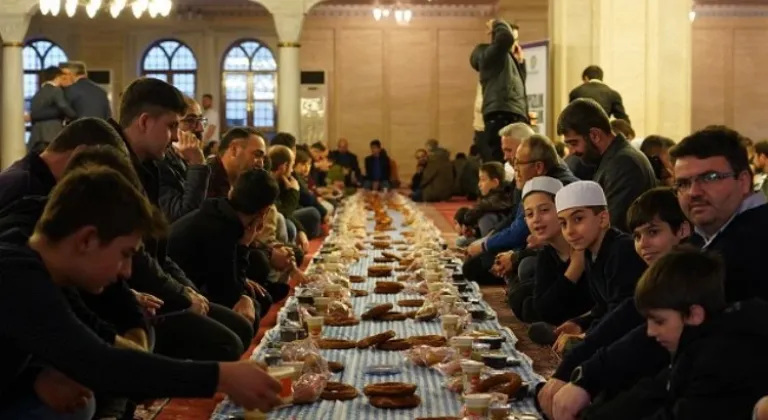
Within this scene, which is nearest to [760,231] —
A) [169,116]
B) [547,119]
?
[169,116]

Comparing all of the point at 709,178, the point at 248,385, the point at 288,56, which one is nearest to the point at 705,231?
the point at 709,178

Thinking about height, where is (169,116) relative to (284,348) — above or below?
above

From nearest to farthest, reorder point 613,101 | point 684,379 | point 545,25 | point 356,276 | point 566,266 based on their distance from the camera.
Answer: point 684,379, point 566,266, point 356,276, point 613,101, point 545,25

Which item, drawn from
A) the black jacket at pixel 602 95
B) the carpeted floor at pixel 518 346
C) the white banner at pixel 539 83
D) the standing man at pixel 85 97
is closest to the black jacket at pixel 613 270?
the carpeted floor at pixel 518 346

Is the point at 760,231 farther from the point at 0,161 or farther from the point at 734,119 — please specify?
the point at 734,119

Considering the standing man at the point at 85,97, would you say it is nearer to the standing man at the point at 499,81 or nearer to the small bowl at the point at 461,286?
the standing man at the point at 499,81

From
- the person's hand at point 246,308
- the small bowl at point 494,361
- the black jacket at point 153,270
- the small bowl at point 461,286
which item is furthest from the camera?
the small bowl at point 461,286

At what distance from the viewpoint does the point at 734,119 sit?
94.5ft

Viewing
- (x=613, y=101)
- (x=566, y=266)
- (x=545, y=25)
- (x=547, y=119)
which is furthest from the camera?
(x=545, y=25)

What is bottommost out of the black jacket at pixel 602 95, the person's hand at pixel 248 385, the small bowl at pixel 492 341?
the small bowl at pixel 492 341

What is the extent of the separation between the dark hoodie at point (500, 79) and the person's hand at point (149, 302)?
822cm

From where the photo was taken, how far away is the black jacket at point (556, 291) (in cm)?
640

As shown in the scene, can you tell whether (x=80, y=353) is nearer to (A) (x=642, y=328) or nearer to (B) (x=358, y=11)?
(A) (x=642, y=328)

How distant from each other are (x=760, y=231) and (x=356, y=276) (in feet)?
17.7
